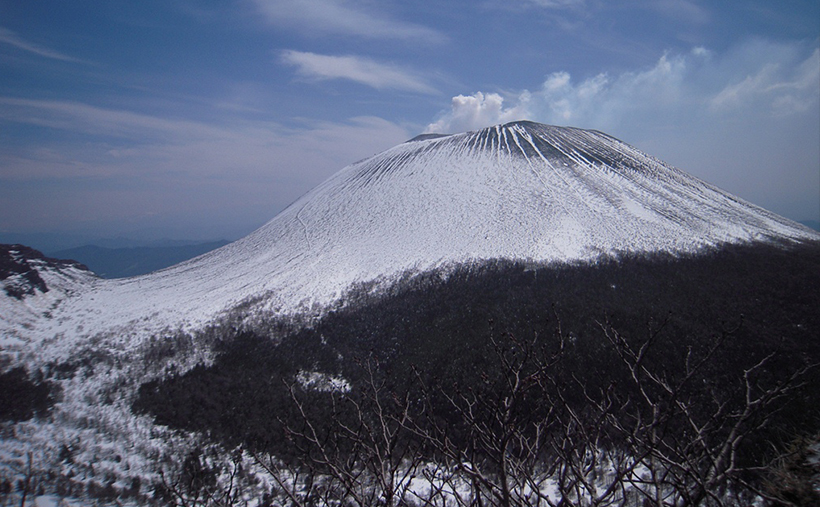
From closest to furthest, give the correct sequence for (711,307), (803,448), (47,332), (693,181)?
1. (803,448)
2. (711,307)
3. (47,332)
4. (693,181)

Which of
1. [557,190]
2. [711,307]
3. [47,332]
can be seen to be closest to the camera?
[711,307]

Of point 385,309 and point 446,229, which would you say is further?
point 446,229

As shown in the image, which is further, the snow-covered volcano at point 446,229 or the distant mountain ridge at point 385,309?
the snow-covered volcano at point 446,229

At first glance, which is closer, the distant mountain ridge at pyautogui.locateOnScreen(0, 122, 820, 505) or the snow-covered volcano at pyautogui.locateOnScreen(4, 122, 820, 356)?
→ the distant mountain ridge at pyautogui.locateOnScreen(0, 122, 820, 505)

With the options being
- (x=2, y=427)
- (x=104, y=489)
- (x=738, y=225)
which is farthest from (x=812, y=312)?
(x=2, y=427)

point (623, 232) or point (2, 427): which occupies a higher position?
point (623, 232)

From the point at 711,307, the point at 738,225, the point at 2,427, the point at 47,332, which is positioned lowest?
the point at 2,427

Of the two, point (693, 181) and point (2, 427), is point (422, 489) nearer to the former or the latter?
point (2, 427)

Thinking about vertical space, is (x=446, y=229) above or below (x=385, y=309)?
above
